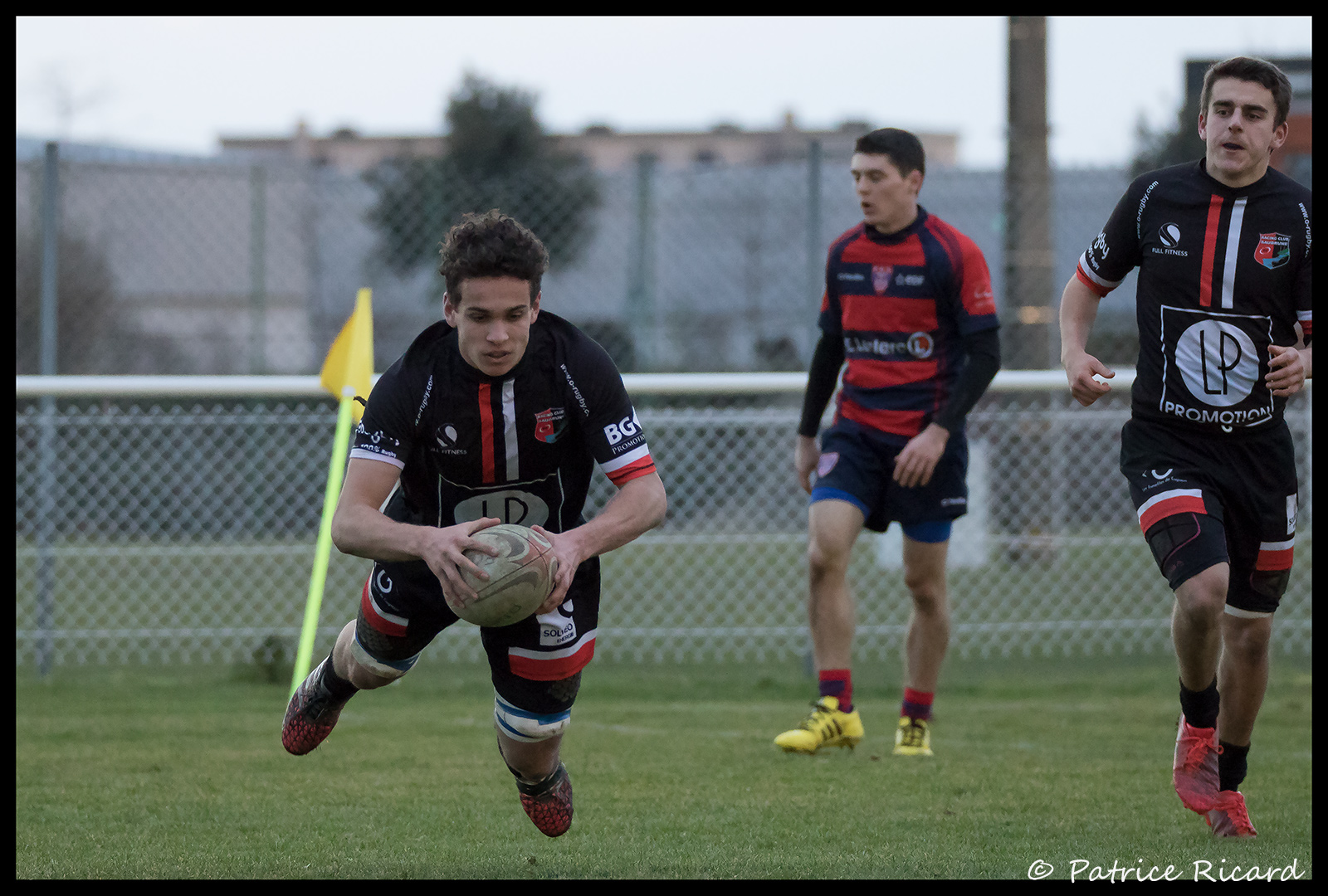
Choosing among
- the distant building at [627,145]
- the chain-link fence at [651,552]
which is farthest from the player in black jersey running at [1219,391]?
the distant building at [627,145]

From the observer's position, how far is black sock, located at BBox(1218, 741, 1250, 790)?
4223mm

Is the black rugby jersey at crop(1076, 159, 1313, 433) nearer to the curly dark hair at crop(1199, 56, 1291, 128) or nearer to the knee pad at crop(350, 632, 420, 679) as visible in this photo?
the curly dark hair at crop(1199, 56, 1291, 128)

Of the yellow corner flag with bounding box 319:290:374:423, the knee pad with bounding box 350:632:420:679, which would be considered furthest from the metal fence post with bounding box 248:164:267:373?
the knee pad with bounding box 350:632:420:679

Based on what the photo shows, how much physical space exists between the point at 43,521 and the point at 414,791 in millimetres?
3599

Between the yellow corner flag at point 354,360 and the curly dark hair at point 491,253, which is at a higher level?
the curly dark hair at point 491,253

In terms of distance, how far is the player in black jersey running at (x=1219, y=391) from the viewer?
4.00 metres

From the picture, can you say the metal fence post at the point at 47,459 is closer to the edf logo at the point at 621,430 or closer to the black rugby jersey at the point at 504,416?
the black rugby jersey at the point at 504,416

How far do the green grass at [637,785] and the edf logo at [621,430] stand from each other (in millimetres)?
1125

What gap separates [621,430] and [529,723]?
87 cm

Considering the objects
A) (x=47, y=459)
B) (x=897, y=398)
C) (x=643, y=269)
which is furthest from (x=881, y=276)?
(x=47, y=459)

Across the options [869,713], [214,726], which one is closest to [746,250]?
[869,713]

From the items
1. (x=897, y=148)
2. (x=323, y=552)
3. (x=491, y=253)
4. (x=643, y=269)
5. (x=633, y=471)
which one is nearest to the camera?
(x=491, y=253)

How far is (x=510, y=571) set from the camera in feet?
10.9

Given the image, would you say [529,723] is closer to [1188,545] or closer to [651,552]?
[1188,545]
